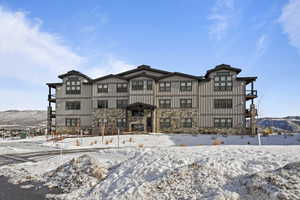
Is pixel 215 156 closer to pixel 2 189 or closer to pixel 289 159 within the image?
pixel 289 159

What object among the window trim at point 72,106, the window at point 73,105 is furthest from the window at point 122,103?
the window at point 73,105

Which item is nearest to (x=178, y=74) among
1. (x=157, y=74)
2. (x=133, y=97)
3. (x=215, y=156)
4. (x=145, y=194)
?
(x=157, y=74)

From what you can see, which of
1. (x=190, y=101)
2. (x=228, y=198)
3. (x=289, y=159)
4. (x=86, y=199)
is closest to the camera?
(x=228, y=198)

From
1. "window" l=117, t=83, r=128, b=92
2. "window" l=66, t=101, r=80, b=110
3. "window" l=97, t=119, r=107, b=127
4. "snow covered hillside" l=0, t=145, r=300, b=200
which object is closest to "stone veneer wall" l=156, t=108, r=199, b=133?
"window" l=117, t=83, r=128, b=92

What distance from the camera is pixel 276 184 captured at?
243 inches

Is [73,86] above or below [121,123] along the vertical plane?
above

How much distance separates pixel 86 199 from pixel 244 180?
574 centimetres

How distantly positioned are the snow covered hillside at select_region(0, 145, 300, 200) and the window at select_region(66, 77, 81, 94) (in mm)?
30423

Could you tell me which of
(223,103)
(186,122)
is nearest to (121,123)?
(186,122)

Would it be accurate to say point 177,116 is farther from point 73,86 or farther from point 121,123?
point 73,86

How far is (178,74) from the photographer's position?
3556 cm

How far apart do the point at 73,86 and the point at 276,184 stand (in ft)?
127

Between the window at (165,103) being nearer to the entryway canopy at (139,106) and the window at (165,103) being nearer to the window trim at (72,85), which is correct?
the entryway canopy at (139,106)

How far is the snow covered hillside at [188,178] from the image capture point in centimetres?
632
